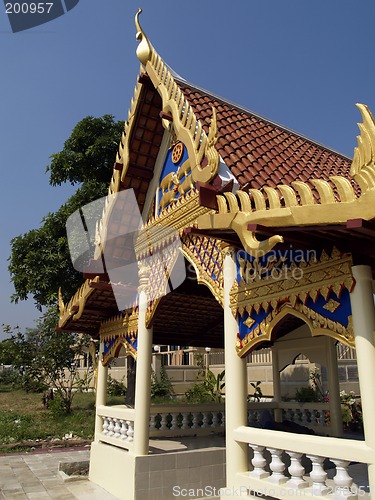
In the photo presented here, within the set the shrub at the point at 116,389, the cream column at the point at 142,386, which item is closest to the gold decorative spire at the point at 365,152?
the cream column at the point at 142,386

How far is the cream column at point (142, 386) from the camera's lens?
5.48 metres

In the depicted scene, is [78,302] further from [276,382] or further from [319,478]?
[319,478]

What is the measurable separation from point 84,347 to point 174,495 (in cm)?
1082

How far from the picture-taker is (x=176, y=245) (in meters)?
5.50

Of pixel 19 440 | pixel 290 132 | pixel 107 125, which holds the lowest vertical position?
pixel 19 440

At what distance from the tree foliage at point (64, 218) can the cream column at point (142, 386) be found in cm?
826

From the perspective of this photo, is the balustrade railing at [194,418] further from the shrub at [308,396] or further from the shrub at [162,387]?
the shrub at [162,387]

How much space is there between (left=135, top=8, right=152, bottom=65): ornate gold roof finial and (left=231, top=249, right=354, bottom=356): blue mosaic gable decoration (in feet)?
10.4

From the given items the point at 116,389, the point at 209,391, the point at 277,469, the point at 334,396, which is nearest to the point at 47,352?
the point at 116,389

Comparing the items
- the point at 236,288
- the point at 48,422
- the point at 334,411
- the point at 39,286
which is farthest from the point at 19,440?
the point at 236,288

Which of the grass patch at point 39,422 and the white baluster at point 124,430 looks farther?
the grass patch at point 39,422

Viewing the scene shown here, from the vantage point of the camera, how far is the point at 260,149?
5.42 m

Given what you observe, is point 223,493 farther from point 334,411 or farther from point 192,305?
point 192,305

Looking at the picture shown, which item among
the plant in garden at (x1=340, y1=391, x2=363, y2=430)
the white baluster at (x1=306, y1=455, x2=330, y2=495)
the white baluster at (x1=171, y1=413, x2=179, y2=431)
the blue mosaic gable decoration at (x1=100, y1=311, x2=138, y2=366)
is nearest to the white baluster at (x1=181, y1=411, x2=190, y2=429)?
the white baluster at (x1=171, y1=413, x2=179, y2=431)
